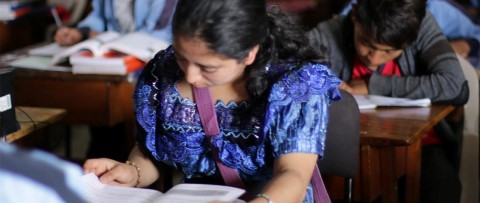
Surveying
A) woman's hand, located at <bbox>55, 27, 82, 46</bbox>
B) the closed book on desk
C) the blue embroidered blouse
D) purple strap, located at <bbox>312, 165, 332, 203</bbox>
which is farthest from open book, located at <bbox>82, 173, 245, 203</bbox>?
woman's hand, located at <bbox>55, 27, 82, 46</bbox>

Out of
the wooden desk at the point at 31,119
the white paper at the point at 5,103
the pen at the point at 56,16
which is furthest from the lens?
the pen at the point at 56,16

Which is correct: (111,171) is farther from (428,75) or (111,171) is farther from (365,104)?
(428,75)

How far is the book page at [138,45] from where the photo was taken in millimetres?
2670

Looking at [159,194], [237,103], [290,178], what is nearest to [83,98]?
[237,103]

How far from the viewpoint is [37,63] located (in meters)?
2.73

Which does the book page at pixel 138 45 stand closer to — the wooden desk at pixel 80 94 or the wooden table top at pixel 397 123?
the wooden desk at pixel 80 94

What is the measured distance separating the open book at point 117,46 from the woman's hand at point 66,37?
18cm

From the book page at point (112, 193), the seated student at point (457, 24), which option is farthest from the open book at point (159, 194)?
the seated student at point (457, 24)

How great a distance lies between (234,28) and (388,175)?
1080 mm

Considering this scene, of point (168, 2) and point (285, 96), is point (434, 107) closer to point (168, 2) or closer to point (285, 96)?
point (285, 96)

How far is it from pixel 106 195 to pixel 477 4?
3356 millimetres

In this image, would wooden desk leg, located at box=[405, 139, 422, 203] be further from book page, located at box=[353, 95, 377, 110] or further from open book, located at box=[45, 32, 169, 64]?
open book, located at box=[45, 32, 169, 64]

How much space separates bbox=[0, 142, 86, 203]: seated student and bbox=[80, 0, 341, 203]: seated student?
51cm

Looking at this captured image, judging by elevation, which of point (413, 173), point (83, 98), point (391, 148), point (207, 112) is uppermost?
point (207, 112)
